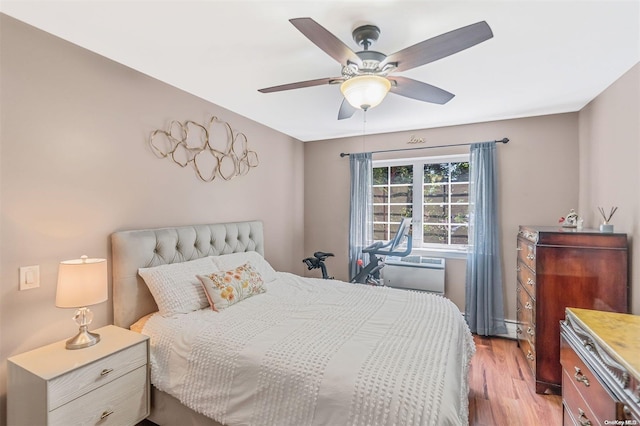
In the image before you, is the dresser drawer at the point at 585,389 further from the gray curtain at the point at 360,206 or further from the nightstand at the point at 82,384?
the gray curtain at the point at 360,206

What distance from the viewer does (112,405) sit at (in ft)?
5.39

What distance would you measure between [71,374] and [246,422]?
0.90 meters

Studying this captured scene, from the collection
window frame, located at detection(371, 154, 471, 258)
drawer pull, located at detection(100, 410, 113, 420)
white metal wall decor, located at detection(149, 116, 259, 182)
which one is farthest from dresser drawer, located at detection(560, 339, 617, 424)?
white metal wall decor, located at detection(149, 116, 259, 182)

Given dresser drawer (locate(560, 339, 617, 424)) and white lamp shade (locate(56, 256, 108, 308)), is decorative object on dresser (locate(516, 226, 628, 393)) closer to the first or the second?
dresser drawer (locate(560, 339, 617, 424))

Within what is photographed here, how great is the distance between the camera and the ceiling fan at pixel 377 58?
4.48 ft

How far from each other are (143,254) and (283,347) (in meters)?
1.32

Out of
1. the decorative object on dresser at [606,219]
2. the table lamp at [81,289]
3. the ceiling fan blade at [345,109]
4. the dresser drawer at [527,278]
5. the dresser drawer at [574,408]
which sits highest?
the ceiling fan blade at [345,109]

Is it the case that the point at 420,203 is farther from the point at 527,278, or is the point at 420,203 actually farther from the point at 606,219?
the point at 606,219

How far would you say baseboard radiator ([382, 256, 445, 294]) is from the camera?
3.62 metres

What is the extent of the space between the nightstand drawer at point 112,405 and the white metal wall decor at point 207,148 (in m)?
1.65

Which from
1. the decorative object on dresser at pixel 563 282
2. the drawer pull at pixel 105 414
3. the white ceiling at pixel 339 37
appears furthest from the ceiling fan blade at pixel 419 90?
the drawer pull at pixel 105 414

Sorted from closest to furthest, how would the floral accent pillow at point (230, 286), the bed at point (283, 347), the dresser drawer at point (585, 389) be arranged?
the dresser drawer at point (585, 389) → the bed at point (283, 347) → the floral accent pillow at point (230, 286)

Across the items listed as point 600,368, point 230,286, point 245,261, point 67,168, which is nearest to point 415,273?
point 245,261

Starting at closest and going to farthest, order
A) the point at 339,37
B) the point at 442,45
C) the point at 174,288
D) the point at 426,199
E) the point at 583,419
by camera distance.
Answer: the point at 583,419 < the point at 442,45 < the point at 339,37 < the point at 174,288 < the point at 426,199
